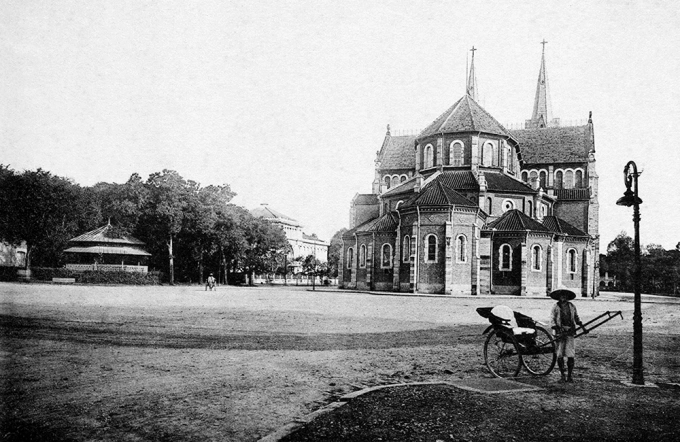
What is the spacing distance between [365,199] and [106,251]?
28233 mm

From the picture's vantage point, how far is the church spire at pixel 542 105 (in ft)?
240

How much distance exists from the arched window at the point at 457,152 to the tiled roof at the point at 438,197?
6525mm

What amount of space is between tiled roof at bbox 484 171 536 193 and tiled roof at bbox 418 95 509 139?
4385mm

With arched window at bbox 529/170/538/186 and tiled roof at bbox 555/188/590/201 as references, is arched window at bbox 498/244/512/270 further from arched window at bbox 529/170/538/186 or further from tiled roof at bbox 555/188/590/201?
tiled roof at bbox 555/188/590/201

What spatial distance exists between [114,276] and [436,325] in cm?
3878

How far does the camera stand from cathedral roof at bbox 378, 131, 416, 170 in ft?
220

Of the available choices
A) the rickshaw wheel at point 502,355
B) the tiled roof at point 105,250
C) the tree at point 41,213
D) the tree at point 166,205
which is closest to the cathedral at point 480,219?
the tree at point 166,205

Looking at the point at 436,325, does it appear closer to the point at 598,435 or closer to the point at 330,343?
the point at 330,343

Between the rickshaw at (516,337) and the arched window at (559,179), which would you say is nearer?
the rickshaw at (516,337)

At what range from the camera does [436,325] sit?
19.1 meters

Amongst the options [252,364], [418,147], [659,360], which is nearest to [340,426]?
[252,364]

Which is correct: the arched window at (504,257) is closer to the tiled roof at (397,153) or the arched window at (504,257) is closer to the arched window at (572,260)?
the arched window at (572,260)

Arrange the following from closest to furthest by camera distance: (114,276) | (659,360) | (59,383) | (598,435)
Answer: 1. (598,435)
2. (59,383)
3. (659,360)
4. (114,276)

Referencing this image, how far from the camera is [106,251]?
5059 centimetres
